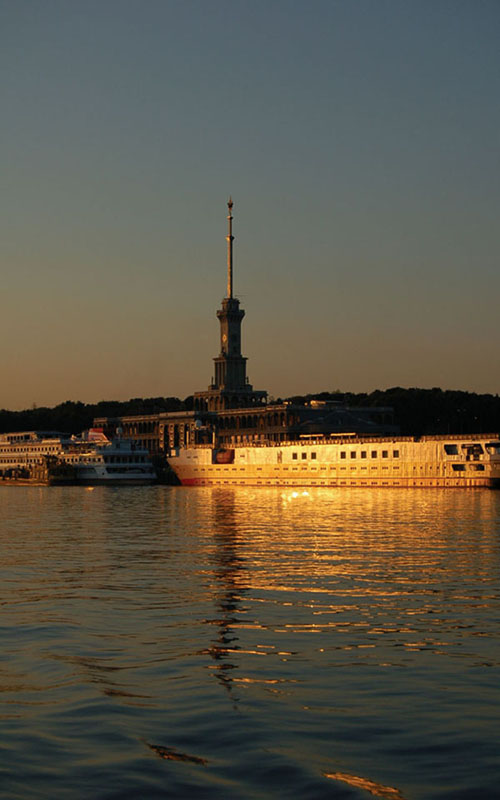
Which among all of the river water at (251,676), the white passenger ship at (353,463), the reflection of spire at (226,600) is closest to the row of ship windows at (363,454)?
the white passenger ship at (353,463)

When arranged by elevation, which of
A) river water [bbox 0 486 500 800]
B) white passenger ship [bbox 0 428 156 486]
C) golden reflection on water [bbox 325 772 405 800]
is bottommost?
golden reflection on water [bbox 325 772 405 800]

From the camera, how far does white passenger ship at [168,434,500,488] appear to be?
142m

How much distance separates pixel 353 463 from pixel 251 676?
137 meters

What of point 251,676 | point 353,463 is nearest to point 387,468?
point 353,463

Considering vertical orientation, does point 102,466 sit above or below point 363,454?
below

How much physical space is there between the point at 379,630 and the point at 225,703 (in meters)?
8.29

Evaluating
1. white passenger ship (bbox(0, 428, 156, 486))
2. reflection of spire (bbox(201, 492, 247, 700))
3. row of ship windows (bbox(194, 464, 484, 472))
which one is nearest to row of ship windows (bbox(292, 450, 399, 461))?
row of ship windows (bbox(194, 464, 484, 472))

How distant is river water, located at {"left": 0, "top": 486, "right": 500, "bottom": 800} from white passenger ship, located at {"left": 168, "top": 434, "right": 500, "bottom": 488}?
314 ft

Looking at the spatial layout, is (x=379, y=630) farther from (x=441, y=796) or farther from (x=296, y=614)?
(x=441, y=796)

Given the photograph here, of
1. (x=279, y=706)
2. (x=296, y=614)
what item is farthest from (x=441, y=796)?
(x=296, y=614)

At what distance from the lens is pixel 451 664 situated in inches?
923

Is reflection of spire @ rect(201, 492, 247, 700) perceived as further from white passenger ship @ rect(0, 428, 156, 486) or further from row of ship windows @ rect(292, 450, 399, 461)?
white passenger ship @ rect(0, 428, 156, 486)

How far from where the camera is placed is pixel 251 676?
22.5 m

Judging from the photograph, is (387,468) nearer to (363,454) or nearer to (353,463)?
(363,454)
